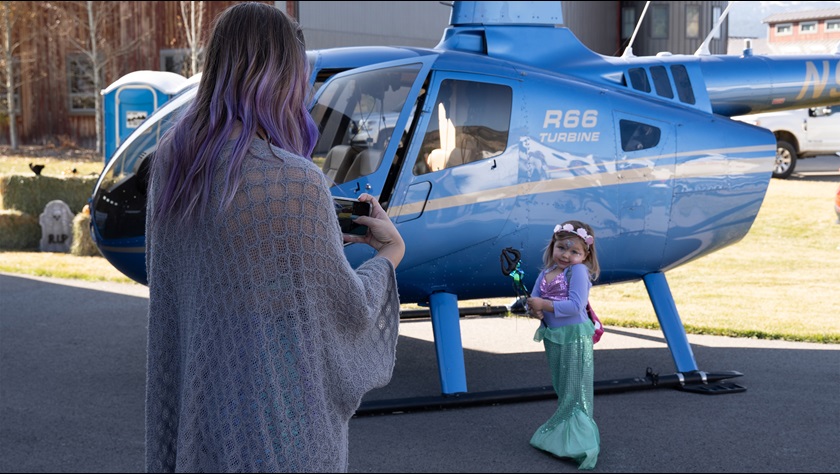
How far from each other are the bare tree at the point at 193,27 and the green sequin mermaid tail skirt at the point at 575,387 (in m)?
16.9

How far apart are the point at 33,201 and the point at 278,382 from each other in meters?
11.6

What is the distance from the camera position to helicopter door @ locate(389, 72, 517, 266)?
5.58m

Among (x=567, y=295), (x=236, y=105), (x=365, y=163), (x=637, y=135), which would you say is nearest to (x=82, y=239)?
(x=365, y=163)

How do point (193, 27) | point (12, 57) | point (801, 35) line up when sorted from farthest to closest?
point (12, 57) → point (193, 27) → point (801, 35)

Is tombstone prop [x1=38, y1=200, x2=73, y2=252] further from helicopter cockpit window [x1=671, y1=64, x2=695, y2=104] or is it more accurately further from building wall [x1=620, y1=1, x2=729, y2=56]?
building wall [x1=620, y1=1, x2=729, y2=56]

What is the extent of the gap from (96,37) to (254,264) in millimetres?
24850

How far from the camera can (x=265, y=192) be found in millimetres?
1905

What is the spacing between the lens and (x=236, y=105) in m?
1.97

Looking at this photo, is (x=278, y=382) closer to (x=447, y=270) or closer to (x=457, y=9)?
(x=447, y=270)

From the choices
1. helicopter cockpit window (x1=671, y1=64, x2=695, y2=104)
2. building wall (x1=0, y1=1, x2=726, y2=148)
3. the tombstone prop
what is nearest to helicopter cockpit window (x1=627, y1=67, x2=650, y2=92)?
helicopter cockpit window (x1=671, y1=64, x2=695, y2=104)

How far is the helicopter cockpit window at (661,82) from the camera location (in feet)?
20.9

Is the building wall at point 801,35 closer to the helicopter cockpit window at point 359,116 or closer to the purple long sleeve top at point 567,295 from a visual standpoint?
the helicopter cockpit window at point 359,116

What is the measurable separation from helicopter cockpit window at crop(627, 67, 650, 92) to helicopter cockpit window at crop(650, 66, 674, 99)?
0.19 feet

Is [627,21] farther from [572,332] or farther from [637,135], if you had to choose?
[572,332]
